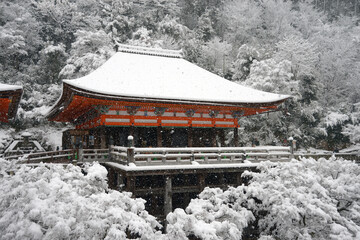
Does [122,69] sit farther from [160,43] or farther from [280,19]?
[280,19]

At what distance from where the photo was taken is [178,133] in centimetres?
1692

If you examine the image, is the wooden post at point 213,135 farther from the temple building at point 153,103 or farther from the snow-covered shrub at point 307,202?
the snow-covered shrub at point 307,202

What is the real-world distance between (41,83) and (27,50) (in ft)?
17.0

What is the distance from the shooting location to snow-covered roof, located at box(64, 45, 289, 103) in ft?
44.7

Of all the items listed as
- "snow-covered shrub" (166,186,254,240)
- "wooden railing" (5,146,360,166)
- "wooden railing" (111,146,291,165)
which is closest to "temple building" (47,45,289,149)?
"wooden railing" (5,146,360,166)

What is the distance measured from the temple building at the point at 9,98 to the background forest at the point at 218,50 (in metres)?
14.1

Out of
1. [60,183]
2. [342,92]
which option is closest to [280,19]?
[342,92]

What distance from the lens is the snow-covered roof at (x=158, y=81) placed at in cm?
1362

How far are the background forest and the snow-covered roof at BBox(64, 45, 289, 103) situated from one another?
736 centimetres

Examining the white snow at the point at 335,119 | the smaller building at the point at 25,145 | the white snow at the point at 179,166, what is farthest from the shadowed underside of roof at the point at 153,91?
the white snow at the point at 335,119

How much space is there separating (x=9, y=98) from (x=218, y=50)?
2848cm

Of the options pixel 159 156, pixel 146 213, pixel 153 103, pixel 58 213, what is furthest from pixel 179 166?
pixel 58 213

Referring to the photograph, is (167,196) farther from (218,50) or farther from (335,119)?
(218,50)

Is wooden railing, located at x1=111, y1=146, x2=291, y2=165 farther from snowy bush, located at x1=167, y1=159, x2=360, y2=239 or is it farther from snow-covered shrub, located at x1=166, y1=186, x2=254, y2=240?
snow-covered shrub, located at x1=166, y1=186, x2=254, y2=240
